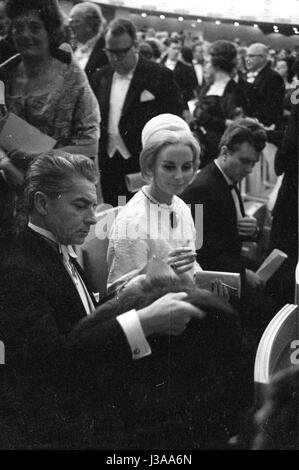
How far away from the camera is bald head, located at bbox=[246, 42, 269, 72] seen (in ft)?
8.87

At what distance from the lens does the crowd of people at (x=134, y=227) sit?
2.50 m

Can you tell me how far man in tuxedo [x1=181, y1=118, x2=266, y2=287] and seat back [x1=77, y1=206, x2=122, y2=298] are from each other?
0.97 ft

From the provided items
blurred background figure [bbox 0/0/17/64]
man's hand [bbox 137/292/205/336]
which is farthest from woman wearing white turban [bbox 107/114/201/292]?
blurred background figure [bbox 0/0/17/64]

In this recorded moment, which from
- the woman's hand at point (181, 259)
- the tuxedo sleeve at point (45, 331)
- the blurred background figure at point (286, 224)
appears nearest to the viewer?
the tuxedo sleeve at point (45, 331)

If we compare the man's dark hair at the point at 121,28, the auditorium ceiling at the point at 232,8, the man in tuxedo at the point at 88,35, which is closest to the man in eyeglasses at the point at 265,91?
the auditorium ceiling at the point at 232,8

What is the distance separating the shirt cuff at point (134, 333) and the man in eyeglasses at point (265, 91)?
31.7 inches

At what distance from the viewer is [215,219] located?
2.75 meters

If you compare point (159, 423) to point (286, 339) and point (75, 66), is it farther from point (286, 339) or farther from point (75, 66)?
point (75, 66)

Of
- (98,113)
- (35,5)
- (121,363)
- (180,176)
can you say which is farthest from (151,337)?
(35,5)

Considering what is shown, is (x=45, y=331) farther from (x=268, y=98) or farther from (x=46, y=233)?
(x=268, y=98)

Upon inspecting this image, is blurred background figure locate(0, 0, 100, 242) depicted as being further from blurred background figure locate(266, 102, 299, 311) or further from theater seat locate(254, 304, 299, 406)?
theater seat locate(254, 304, 299, 406)

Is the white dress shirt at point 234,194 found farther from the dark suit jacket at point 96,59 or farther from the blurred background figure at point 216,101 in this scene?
the dark suit jacket at point 96,59

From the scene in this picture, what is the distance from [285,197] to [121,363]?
85 cm
